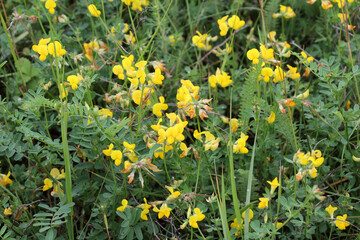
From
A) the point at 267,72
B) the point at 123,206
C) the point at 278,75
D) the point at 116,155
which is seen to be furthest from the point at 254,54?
Result: the point at 123,206

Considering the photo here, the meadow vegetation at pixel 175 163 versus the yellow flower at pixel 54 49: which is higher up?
the yellow flower at pixel 54 49

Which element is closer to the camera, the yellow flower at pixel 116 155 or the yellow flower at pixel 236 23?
the yellow flower at pixel 116 155

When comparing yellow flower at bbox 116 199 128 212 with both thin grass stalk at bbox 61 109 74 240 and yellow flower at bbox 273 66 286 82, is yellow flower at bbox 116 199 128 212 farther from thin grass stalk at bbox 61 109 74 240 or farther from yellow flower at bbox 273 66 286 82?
yellow flower at bbox 273 66 286 82

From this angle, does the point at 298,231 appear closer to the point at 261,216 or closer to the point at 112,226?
the point at 261,216

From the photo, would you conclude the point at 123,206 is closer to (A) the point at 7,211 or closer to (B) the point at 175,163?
(B) the point at 175,163

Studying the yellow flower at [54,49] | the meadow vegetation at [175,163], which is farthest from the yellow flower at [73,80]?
the yellow flower at [54,49]

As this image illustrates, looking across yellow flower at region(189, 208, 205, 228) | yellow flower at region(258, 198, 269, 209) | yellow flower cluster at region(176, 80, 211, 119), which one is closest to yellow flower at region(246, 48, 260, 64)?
yellow flower cluster at region(176, 80, 211, 119)

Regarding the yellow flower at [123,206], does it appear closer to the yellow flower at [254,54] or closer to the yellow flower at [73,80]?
the yellow flower at [73,80]

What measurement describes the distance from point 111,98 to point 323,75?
1050 millimetres

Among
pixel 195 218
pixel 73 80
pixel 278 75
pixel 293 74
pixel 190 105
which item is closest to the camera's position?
pixel 195 218

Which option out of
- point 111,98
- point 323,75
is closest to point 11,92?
point 111,98

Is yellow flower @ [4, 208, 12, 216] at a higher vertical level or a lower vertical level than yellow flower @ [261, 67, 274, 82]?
lower

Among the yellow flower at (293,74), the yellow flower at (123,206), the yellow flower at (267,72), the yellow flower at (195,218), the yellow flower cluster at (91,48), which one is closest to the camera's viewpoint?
the yellow flower at (195,218)

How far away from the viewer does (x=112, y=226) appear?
1930 millimetres
